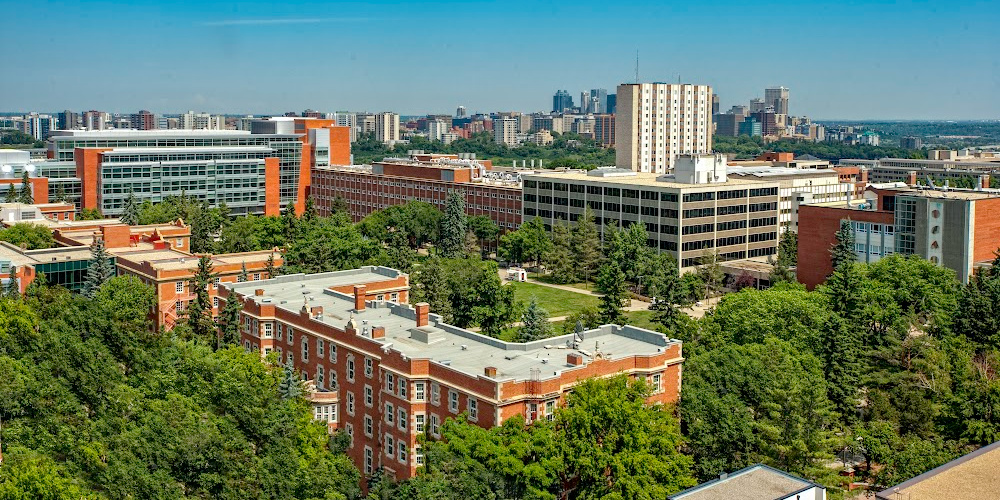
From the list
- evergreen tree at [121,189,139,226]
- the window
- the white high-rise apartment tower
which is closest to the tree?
evergreen tree at [121,189,139,226]

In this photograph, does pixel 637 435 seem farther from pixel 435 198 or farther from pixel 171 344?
pixel 435 198

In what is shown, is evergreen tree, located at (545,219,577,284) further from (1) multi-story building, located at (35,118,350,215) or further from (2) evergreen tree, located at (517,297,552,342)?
(1) multi-story building, located at (35,118,350,215)

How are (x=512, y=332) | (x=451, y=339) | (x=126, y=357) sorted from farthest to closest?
(x=512, y=332), (x=126, y=357), (x=451, y=339)

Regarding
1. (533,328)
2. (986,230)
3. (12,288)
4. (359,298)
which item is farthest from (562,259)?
(12,288)

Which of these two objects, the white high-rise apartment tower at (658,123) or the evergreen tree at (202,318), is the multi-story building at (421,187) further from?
the evergreen tree at (202,318)

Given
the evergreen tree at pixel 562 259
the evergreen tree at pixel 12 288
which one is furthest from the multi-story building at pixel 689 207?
the evergreen tree at pixel 12 288

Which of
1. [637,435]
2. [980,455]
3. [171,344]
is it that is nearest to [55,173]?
[171,344]
